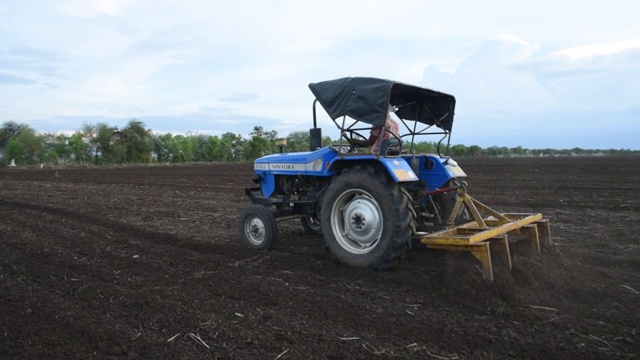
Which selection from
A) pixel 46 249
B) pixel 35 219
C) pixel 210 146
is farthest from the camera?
pixel 210 146

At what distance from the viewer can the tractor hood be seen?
15.3 feet

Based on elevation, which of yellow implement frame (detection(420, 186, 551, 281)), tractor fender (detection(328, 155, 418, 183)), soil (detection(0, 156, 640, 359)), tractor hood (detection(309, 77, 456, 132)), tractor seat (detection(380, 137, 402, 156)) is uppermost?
tractor hood (detection(309, 77, 456, 132))

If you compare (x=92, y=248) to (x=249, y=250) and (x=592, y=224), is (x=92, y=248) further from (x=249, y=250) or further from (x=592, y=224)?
(x=592, y=224)

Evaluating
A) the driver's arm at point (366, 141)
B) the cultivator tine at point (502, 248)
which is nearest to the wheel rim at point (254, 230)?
the driver's arm at point (366, 141)

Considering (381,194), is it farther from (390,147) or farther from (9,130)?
(9,130)

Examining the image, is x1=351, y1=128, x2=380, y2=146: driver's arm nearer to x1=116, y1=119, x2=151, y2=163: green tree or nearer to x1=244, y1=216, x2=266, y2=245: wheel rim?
x1=244, y1=216, x2=266, y2=245: wheel rim

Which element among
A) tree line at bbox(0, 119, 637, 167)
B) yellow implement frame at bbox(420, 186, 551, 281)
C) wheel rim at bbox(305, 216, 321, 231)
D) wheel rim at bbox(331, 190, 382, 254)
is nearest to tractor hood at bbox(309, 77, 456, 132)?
wheel rim at bbox(331, 190, 382, 254)

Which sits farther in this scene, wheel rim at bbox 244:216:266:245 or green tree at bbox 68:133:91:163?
green tree at bbox 68:133:91:163

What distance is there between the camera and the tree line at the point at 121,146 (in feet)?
128

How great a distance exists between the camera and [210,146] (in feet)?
153

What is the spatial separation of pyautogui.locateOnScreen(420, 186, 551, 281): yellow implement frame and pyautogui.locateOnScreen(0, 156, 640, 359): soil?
165mm

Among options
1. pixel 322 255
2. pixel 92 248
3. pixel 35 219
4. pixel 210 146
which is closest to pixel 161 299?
pixel 322 255

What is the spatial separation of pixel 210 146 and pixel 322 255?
4295 cm

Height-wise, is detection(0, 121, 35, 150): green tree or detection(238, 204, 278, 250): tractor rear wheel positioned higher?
detection(0, 121, 35, 150): green tree
